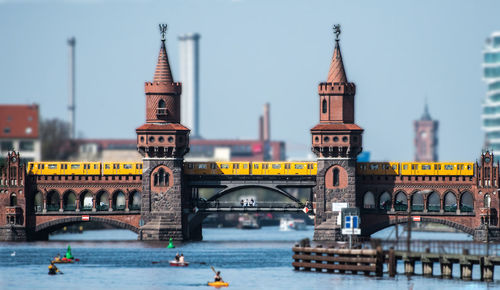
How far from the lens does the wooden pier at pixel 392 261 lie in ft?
482

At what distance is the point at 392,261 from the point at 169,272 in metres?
24.7

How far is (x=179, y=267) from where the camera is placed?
169 meters

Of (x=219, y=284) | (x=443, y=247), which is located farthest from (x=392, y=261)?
(x=219, y=284)

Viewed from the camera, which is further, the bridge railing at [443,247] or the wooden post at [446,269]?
the bridge railing at [443,247]

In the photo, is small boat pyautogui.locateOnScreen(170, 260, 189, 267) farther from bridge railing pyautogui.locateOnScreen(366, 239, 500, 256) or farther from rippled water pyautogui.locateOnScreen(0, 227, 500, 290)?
bridge railing pyautogui.locateOnScreen(366, 239, 500, 256)

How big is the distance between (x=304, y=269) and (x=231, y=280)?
34.1 ft

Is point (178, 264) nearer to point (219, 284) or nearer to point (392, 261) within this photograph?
point (219, 284)

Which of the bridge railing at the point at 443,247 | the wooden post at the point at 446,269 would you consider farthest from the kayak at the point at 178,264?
the wooden post at the point at 446,269

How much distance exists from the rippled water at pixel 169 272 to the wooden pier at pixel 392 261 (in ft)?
3.41

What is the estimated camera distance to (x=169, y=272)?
534 ft

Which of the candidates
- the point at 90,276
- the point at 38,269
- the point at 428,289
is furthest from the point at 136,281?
the point at 428,289

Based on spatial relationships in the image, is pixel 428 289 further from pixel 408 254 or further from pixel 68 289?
pixel 68 289

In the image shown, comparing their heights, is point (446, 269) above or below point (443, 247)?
below

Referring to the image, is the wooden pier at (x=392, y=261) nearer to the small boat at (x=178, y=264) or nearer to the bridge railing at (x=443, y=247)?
the bridge railing at (x=443, y=247)
